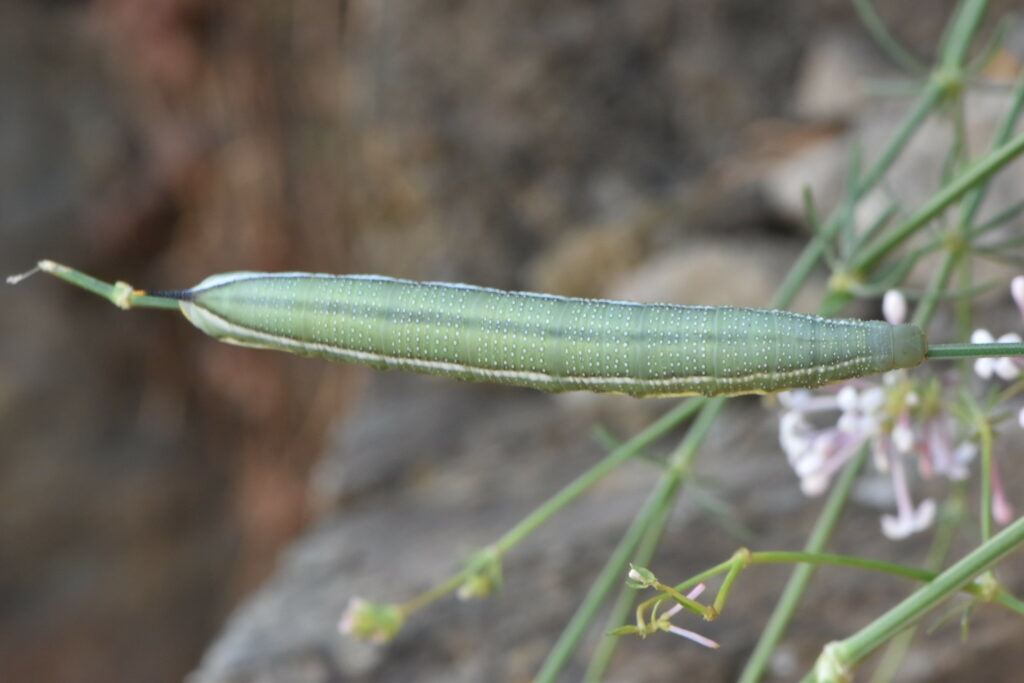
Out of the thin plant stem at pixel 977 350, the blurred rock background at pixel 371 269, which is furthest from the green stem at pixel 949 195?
the blurred rock background at pixel 371 269

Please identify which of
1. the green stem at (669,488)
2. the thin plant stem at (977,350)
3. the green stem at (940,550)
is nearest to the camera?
the thin plant stem at (977,350)

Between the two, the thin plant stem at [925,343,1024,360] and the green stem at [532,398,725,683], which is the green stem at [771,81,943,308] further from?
the thin plant stem at [925,343,1024,360]

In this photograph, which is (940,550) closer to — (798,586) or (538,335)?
(798,586)

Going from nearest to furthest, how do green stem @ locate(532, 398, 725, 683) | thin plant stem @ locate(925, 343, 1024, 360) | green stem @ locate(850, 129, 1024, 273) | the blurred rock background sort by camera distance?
thin plant stem @ locate(925, 343, 1024, 360)
green stem @ locate(850, 129, 1024, 273)
green stem @ locate(532, 398, 725, 683)
the blurred rock background

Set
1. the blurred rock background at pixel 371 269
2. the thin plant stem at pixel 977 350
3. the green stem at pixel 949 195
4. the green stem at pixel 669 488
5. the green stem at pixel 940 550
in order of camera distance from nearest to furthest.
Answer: the thin plant stem at pixel 977 350
the green stem at pixel 949 195
the green stem at pixel 669 488
the green stem at pixel 940 550
the blurred rock background at pixel 371 269

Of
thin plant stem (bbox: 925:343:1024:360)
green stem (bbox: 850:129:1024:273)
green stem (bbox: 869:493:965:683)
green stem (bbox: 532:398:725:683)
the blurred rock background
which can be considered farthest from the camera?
the blurred rock background

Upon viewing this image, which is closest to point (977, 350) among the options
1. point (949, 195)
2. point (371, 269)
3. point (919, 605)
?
point (919, 605)

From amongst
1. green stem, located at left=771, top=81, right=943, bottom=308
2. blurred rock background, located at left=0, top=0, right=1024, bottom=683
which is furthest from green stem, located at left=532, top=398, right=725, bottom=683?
blurred rock background, located at left=0, top=0, right=1024, bottom=683

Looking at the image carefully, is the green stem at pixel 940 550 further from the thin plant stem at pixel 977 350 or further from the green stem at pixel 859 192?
the thin plant stem at pixel 977 350
